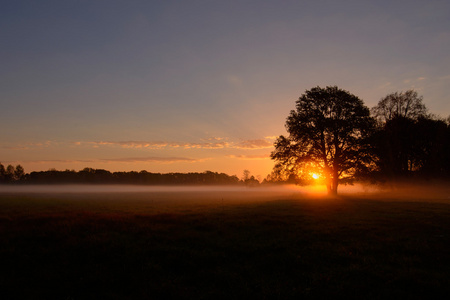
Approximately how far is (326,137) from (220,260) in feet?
117

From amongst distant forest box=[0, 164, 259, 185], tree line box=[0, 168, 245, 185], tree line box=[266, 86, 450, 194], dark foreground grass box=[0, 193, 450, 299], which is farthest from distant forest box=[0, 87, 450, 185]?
tree line box=[0, 168, 245, 185]

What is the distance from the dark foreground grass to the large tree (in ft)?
78.7

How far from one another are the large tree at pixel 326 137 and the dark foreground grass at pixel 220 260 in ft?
78.7

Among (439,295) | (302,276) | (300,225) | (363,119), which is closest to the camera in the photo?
(439,295)

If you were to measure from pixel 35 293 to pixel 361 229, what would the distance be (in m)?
17.5

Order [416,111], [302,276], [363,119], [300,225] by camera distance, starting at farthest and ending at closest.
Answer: [416,111]
[363,119]
[300,225]
[302,276]

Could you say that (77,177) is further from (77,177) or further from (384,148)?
(384,148)

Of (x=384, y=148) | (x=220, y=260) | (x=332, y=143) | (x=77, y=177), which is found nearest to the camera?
(x=220, y=260)

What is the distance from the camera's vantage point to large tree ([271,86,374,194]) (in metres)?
41.9

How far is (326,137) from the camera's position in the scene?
141ft

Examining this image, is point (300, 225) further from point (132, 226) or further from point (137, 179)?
point (137, 179)

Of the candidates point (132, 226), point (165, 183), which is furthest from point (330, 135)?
point (165, 183)

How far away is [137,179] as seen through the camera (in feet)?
631

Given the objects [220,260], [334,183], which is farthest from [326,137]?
[220,260]
